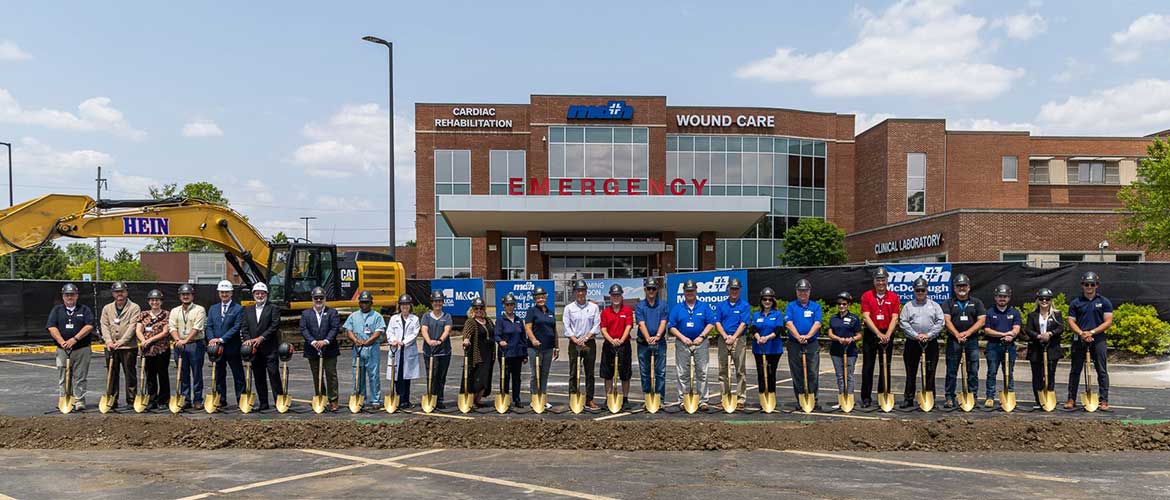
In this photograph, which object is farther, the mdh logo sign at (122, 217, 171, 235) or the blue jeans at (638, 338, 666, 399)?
the mdh logo sign at (122, 217, 171, 235)

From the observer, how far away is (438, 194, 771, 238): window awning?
3497cm

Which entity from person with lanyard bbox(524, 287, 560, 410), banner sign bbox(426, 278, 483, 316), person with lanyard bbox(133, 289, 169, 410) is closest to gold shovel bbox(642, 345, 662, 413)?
person with lanyard bbox(524, 287, 560, 410)

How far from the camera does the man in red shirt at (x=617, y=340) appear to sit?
1206 centimetres

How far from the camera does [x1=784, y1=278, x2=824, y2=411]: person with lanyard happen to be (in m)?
11.8

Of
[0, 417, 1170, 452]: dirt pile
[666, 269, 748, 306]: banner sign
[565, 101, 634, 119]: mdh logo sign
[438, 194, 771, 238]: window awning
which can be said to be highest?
[565, 101, 634, 119]: mdh logo sign

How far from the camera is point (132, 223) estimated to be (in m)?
19.4

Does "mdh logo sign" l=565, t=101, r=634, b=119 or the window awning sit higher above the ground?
"mdh logo sign" l=565, t=101, r=634, b=119

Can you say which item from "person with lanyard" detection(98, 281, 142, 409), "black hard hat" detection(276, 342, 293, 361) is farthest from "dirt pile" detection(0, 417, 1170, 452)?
"person with lanyard" detection(98, 281, 142, 409)

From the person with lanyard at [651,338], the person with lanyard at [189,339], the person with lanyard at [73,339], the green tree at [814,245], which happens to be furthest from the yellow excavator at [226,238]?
the green tree at [814,245]

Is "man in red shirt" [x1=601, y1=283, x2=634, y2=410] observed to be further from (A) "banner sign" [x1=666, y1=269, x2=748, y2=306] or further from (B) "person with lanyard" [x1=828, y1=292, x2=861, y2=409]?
(A) "banner sign" [x1=666, y1=269, x2=748, y2=306]

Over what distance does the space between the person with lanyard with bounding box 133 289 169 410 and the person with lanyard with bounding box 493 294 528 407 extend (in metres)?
4.88

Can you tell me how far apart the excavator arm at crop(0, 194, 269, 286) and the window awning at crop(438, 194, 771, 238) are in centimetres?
1258

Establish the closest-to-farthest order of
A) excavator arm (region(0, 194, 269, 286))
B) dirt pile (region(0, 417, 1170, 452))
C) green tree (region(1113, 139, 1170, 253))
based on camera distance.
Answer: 1. dirt pile (region(0, 417, 1170, 452))
2. excavator arm (region(0, 194, 269, 286))
3. green tree (region(1113, 139, 1170, 253))

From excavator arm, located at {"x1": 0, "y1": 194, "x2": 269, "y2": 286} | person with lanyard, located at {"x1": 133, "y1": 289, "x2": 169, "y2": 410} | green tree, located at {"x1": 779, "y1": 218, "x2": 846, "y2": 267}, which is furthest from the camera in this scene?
green tree, located at {"x1": 779, "y1": 218, "x2": 846, "y2": 267}
